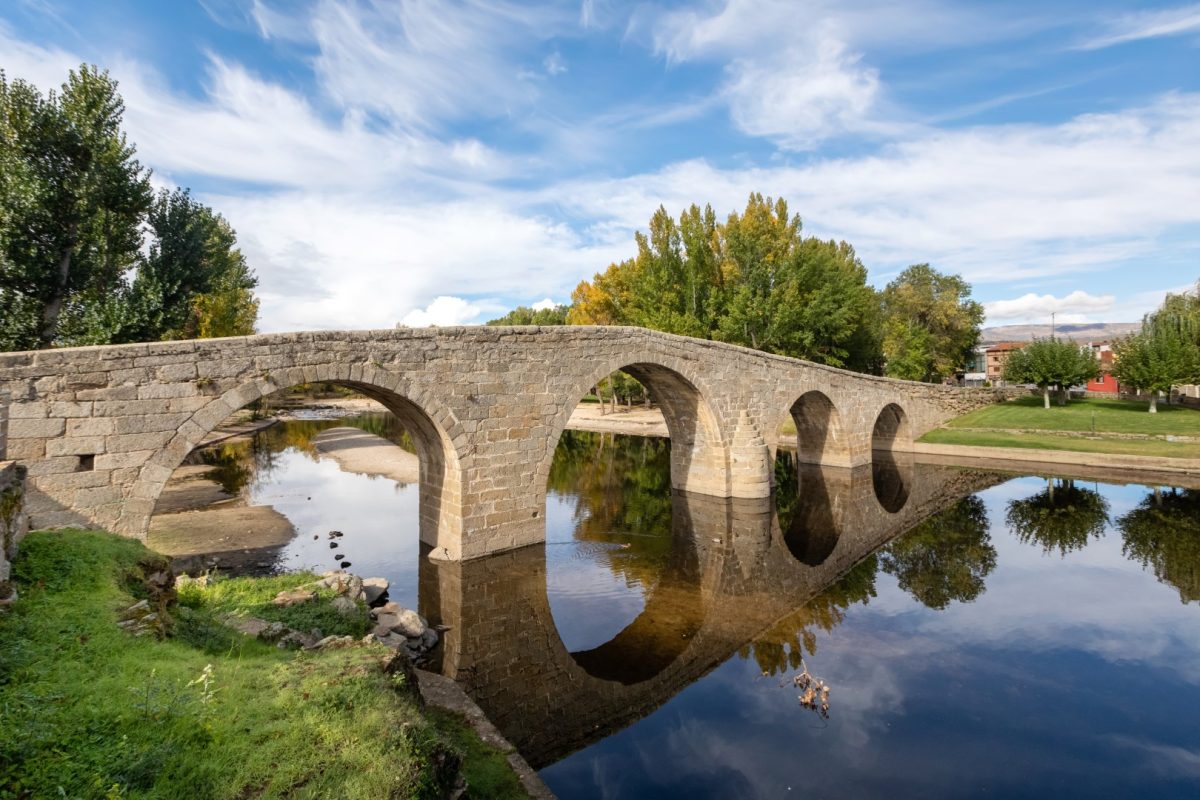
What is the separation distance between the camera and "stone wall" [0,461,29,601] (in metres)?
5.25

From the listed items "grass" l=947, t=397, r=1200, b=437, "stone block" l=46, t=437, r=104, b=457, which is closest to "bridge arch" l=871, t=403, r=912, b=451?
"grass" l=947, t=397, r=1200, b=437

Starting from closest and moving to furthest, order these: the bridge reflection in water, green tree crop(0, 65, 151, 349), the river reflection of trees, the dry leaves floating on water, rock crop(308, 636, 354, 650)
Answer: rock crop(308, 636, 354, 650)
the dry leaves floating on water
the bridge reflection in water
green tree crop(0, 65, 151, 349)
the river reflection of trees

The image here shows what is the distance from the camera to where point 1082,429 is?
31406mm

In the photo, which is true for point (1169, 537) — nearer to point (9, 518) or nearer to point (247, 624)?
point (247, 624)

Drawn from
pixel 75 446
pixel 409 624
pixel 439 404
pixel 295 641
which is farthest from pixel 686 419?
pixel 75 446

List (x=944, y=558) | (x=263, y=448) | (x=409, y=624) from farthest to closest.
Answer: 1. (x=263, y=448)
2. (x=944, y=558)
3. (x=409, y=624)

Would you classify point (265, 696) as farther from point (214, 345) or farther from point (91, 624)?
point (214, 345)

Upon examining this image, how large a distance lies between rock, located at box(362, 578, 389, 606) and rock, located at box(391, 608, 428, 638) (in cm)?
114

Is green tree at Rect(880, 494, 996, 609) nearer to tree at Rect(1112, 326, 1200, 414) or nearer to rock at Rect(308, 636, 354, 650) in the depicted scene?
rock at Rect(308, 636, 354, 650)

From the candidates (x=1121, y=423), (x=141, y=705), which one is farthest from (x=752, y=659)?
(x=1121, y=423)

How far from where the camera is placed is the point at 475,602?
11.9 metres

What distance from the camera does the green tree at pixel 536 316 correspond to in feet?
225

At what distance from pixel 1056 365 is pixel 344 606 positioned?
147ft

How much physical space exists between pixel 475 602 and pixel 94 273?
16.7m
